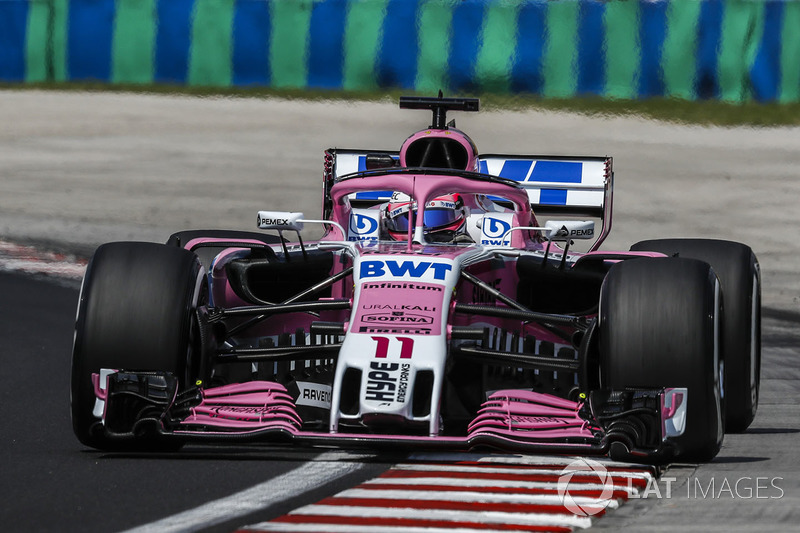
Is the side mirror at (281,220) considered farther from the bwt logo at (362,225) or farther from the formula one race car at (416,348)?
the bwt logo at (362,225)

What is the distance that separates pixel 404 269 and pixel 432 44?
15.1m

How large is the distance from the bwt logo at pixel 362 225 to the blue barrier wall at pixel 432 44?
12897 millimetres

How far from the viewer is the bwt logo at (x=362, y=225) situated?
911 centimetres

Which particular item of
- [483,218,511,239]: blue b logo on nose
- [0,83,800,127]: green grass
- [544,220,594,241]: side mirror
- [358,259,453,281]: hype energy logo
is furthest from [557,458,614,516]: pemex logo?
[0,83,800,127]: green grass

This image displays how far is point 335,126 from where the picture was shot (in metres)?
22.7

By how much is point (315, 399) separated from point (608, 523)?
224 cm

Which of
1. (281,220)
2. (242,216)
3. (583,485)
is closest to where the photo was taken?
(583,485)

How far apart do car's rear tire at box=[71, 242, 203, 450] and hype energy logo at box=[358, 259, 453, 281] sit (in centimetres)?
88

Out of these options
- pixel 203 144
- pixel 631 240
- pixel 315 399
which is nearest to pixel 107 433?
pixel 315 399

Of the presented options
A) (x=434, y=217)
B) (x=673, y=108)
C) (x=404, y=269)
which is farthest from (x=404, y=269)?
(x=673, y=108)

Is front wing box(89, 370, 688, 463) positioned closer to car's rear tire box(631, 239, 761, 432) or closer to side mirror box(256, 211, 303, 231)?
side mirror box(256, 211, 303, 231)

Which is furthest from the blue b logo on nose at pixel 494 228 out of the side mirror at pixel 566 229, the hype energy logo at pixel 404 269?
the hype energy logo at pixel 404 269

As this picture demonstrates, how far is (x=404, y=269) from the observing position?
7.36 m

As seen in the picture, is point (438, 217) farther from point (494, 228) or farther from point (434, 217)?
point (494, 228)
